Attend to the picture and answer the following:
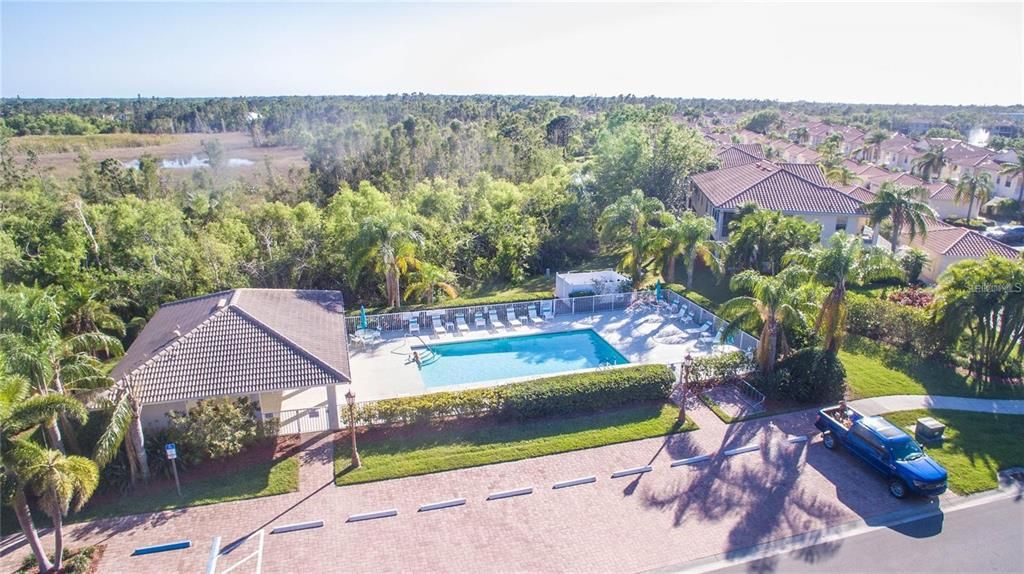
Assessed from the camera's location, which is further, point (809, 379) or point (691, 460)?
point (809, 379)

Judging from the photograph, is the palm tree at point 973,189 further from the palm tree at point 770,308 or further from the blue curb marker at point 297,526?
the blue curb marker at point 297,526

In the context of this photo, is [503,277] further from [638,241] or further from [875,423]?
[875,423]

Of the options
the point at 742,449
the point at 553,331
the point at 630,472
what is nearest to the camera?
the point at 630,472

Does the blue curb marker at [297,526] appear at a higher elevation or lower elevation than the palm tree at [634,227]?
lower

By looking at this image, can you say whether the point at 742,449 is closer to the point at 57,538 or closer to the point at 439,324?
the point at 439,324

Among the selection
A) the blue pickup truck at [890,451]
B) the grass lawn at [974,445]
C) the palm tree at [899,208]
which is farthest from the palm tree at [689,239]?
the blue pickup truck at [890,451]

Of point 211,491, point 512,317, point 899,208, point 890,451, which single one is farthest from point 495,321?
point 899,208
